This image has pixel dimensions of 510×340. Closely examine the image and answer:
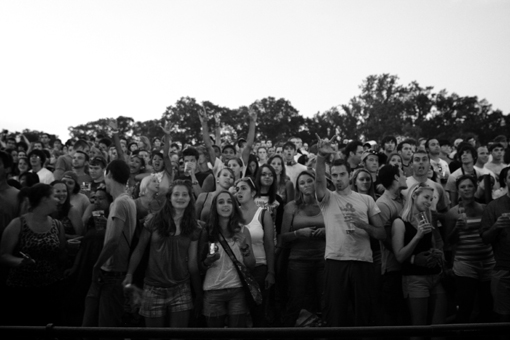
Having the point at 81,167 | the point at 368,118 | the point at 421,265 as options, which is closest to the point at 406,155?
the point at 421,265

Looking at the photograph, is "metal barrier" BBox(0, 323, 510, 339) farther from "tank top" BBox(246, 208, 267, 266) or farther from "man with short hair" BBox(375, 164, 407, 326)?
"tank top" BBox(246, 208, 267, 266)

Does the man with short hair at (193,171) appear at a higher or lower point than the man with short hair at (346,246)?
higher

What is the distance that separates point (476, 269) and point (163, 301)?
12.6ft

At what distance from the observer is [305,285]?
17.5ft

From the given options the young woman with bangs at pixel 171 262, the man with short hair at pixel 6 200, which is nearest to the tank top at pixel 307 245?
the young woman with bangs at pixel 171 262

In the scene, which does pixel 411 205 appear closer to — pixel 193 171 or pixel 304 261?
pixel 304 261

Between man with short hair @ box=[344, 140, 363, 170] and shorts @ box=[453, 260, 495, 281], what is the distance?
304 cm

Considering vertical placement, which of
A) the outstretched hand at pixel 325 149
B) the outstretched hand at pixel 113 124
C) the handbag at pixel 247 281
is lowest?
the handbag at pixel 247 281

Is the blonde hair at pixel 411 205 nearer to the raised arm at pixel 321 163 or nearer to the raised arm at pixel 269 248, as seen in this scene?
the raised arm at pixel 321 163

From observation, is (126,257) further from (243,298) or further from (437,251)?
(437,251)

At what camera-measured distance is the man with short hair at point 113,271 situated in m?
4.46

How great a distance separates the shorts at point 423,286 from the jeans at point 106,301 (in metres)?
3.22

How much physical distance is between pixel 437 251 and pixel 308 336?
3.02 m

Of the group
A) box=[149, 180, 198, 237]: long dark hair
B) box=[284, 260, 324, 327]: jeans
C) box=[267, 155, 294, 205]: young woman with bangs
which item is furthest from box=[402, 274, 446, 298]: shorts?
box=[267, 155, 294, 205]: young woman with bangs
